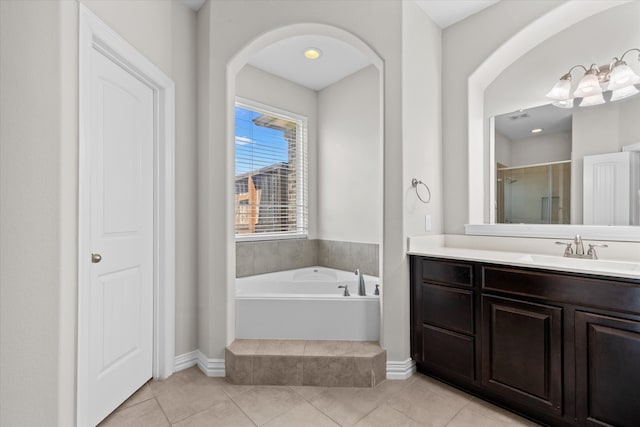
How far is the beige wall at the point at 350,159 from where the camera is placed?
3297mm

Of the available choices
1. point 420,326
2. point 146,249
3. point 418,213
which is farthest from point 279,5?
point 420,326

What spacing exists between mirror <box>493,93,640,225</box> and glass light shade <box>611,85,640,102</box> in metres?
0.03

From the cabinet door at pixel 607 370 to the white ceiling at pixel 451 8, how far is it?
2233 mm

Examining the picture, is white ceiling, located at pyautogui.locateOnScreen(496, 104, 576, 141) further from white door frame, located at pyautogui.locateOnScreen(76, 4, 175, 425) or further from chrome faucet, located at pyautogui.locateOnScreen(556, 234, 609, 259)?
white door frame, located at pyautogui.locateOnScreen(76, 4, 175, 425)

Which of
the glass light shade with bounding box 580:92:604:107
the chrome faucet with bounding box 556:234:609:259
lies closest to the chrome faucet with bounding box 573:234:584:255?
the chrome faucet with bounding box 556:234:609:259

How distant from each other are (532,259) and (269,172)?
8.46ft

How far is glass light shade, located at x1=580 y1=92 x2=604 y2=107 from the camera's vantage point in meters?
2.05

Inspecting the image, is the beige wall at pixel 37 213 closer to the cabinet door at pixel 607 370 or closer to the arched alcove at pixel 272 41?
→ the arched alcove at pixel 272 41

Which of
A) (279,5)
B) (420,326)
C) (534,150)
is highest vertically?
(279,5)

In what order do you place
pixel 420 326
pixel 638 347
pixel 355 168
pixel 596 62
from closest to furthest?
pixel 638 347
pixel 596 62
pixel 420 326
pixel 355 168

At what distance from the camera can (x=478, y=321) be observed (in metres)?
1.91

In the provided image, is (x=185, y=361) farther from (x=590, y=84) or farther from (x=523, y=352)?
(x=590, y=84)

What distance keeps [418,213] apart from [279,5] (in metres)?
1.81

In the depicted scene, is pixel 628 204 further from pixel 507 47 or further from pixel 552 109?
pixel 507 47
